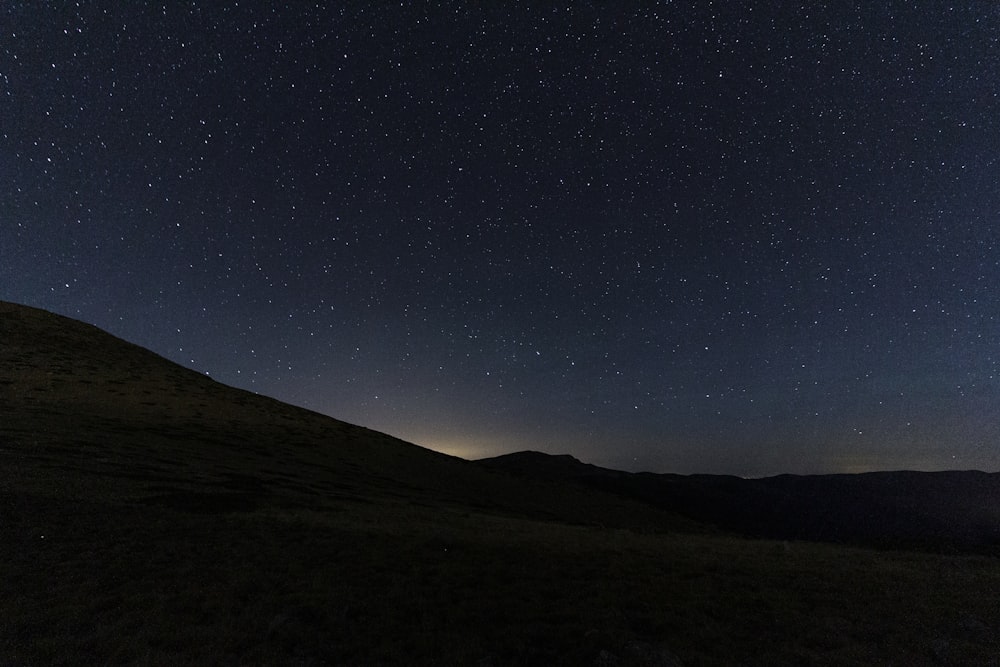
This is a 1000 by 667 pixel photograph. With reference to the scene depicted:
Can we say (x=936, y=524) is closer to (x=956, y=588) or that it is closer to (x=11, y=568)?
(x=956, y=588)

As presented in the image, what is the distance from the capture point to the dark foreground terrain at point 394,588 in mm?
11656

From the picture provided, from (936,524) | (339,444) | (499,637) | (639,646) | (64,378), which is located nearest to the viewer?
(639,646)

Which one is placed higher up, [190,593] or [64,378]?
[64,378]

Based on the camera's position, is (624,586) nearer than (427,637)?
No

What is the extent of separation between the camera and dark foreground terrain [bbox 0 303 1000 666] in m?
11.7

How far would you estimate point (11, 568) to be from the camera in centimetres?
1480

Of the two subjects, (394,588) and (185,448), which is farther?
(185,448)

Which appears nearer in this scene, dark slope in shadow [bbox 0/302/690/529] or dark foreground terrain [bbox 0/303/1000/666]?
dark foreground terrain [bbox 0/303/1000/666]

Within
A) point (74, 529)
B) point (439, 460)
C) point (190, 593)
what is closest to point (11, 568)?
point (74, 529)

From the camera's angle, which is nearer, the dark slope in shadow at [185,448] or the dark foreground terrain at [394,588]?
the dark foreground terrain at [394,588]

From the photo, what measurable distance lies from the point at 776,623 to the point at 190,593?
661 inches

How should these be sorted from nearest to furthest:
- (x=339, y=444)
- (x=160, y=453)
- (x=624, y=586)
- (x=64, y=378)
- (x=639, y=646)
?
(x=639, y=646) < (x=624, y=586) < (x=160, y=453) < (x=64, y=378) < (x=339, y=444)

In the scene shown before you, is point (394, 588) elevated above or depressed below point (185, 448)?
below

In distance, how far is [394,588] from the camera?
609 inches
